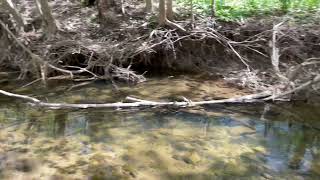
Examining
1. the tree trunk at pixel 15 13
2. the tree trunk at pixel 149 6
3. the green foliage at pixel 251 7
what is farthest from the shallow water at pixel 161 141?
the tree trunk at pixel 149 6

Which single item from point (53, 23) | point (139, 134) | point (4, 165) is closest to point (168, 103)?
point (139, 134)

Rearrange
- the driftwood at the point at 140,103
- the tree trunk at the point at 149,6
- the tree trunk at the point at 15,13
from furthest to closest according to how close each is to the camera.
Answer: the tree trunk at the point at 149,6
the tree trunk at the point at 15,13
the driftwood at the point at 140,103

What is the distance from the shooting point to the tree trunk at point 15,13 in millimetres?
8422

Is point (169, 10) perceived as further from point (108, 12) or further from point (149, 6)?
point (108, 12)

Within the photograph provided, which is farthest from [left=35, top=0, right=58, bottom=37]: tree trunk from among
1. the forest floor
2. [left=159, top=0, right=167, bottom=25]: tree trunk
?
[left=159, top=0, right=167, bottom=25]: tree trunk

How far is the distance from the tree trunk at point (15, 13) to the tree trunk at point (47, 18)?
16.6 inches

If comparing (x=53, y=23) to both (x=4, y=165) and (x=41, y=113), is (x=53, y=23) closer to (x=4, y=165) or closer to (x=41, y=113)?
(x=41, y=113)

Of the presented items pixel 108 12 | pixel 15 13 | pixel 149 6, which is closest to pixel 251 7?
pixel 149 6

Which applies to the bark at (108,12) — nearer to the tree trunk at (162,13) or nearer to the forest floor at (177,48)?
the forest floor at (177,48)

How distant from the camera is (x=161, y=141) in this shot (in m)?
5.62

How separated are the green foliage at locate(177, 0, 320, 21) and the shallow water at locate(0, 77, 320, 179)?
1.95m

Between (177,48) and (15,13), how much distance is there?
10.7ft

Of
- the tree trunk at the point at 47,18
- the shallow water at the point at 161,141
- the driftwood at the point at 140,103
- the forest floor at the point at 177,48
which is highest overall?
the tree trunk at the point at 47,18

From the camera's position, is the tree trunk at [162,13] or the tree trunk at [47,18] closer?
the tree trunk at [162,13]
